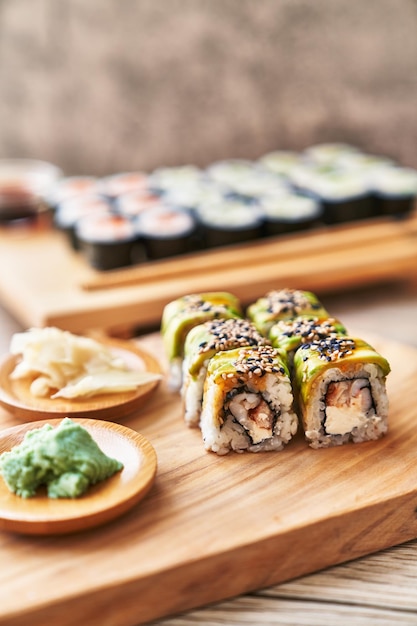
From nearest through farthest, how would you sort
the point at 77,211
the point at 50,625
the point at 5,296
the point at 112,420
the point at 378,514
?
the point at 50,625
the point at 378,514
the point at 112,420
the point at 5,296
the point at 77,211

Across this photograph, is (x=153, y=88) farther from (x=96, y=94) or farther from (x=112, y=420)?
(x=112, y=420)

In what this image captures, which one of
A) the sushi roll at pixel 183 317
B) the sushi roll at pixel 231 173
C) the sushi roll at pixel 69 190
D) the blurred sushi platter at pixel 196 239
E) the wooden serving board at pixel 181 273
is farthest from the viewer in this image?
the sushi roll at pixel 231 173

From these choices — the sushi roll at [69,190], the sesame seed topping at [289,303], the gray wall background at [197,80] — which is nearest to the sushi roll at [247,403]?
the sesame seed topping at [289,303]

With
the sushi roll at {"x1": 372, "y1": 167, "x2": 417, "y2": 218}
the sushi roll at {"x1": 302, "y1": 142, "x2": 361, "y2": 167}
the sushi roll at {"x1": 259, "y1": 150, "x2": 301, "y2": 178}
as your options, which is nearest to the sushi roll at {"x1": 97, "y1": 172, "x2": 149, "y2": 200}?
the sushi roll at {"x1": 259, "y1": 150, "x2": 301, "y2": 178}

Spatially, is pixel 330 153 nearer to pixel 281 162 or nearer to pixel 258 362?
pixel 281 162

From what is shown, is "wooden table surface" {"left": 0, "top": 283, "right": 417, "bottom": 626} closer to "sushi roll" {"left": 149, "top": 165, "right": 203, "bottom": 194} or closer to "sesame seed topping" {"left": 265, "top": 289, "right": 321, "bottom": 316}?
"sesame seed topping" {"left": 265, "top": 289, "right": 321, "bottom": 316}

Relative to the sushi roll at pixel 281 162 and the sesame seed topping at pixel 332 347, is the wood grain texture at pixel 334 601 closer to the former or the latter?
the sesame seed topping at pixel 332 347

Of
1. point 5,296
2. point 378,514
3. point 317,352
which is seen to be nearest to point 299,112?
point 5,296
